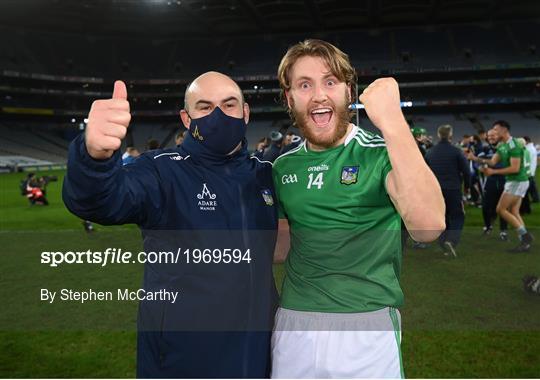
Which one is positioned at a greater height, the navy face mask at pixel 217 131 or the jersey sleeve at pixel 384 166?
the navy face mask at pixel 217 131

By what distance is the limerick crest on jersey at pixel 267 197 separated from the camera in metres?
2.18

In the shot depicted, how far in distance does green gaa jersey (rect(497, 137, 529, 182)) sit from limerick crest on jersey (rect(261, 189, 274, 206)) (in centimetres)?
708

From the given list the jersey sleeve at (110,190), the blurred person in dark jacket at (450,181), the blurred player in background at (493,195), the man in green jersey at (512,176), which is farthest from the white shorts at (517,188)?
the jersey sleeve at (110,190)

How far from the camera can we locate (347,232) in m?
1.94

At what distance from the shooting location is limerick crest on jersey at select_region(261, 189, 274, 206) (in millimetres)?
2176

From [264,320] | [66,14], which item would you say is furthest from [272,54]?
[264,320]

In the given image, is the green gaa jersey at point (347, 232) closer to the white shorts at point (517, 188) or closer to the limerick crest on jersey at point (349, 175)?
the limerick crest on jersey at point (349, 175)

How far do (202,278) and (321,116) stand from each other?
0.84 meters

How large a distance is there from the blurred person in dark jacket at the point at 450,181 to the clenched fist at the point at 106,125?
699 cm

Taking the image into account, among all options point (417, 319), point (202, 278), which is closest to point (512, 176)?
point (417, 319)

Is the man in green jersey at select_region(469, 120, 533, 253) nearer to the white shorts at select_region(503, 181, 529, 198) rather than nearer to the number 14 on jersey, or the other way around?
the white shorts at select_region(503, 181, 529, 198)

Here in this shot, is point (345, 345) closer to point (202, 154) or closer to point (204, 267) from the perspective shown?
point (204, 267)

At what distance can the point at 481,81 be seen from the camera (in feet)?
134

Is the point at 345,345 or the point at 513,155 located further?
the point at 513,155
